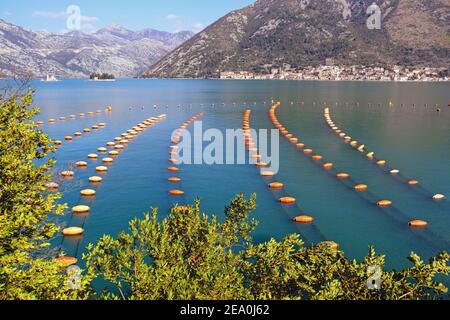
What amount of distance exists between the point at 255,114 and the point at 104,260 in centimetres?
11244

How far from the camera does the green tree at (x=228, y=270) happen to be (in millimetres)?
16281

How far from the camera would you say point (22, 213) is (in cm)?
1606

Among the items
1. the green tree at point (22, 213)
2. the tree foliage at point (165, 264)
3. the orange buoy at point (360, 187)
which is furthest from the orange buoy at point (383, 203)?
the green tree at point (22, 213)

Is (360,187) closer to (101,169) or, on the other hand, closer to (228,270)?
(101,169)

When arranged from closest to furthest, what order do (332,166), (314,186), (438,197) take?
(438,197)
(314,186)
(332,166)

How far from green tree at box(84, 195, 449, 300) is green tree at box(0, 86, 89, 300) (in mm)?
1780

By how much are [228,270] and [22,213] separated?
881 cm

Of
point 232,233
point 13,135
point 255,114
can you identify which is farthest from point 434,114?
point 13,135

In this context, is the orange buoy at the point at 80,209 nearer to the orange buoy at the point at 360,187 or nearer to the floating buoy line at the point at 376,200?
the floating buoy line at the point at 376,200

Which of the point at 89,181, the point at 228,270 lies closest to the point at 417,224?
the point at 228,270

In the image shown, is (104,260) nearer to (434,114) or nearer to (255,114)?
(255,114)

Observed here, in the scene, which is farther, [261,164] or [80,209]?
[261,164]

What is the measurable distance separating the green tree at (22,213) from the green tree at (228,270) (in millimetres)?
1780

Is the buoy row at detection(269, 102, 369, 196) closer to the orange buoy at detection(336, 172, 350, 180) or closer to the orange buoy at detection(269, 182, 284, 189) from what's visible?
the orange buoy at detection(336, 172, 350, 180)
